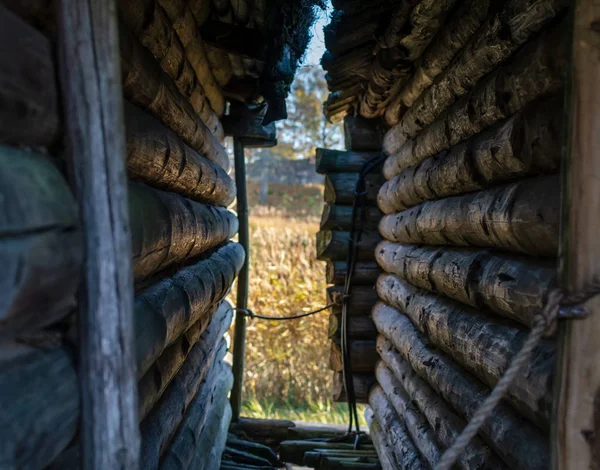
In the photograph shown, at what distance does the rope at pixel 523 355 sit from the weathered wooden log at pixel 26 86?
118 centimetres

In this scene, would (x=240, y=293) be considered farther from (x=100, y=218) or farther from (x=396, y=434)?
(x=100, y=218)

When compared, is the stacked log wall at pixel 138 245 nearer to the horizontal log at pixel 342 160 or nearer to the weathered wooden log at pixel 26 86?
the weathered wooden log at pixel 26 86

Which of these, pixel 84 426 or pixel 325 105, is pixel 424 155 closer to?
pixel 325 105

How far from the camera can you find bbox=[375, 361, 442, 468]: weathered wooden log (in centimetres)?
263

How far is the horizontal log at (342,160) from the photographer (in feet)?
15.9

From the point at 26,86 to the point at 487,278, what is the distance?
→ 66.7 inches

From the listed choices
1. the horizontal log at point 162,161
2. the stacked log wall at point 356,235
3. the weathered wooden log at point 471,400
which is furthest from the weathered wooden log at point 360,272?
the horizontal log at point 162,161

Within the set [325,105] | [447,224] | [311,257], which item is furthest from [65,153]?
[311,257]

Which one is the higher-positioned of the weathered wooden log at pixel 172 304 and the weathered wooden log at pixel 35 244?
the weathered wooden log at pixel 35 244

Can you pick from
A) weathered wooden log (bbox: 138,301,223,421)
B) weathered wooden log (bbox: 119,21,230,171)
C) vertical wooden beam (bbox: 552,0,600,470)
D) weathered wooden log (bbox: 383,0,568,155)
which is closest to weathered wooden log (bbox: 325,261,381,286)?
weathered wooden log (bbox: 138,301,223,421)

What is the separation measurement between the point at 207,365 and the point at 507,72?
268cm

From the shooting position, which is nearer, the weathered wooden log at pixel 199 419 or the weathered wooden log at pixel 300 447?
the weathered wooden log at pixel 199 419

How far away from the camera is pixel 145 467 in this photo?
188 centimetres

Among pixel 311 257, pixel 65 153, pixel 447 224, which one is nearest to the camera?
pixel 65 153
